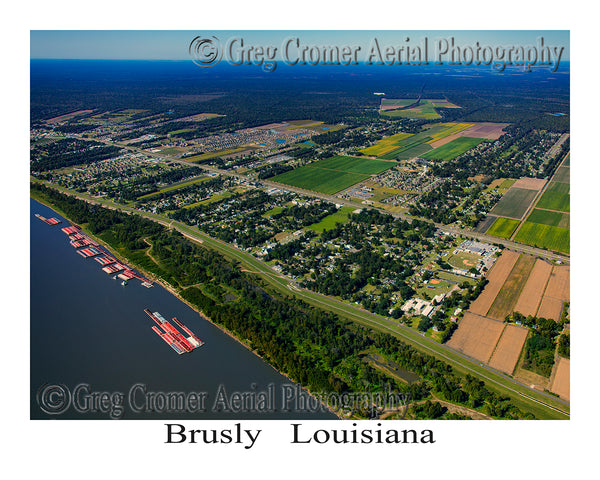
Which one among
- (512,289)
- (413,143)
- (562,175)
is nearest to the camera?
(512,289)

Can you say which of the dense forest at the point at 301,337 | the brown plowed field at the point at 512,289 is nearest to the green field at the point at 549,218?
the brown plowed field at the point at 512,289

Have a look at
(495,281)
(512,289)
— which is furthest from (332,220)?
(512,289)

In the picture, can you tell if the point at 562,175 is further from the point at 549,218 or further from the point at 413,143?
the point at 413,143

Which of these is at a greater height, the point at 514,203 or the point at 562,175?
the point at 562,175

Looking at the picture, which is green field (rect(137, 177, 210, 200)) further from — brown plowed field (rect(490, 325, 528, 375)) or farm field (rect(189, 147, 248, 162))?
brown plowed field (rect(490, 325, 528, 375))

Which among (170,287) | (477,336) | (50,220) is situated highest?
(50,220)

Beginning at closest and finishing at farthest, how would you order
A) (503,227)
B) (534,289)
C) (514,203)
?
(534,289)
(503,227)
(514,203)

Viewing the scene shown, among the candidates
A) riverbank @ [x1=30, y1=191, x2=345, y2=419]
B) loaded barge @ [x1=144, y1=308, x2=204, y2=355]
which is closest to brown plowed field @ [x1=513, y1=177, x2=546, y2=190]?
riverbank @ [x1=30, y1=191, x2=345, y2=419]
